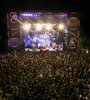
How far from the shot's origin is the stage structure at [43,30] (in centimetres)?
1533

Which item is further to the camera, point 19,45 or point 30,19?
point 30,19

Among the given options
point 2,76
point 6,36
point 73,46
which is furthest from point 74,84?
point 6,36

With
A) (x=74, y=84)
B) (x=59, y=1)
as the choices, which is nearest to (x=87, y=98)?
(x=74, y=84)

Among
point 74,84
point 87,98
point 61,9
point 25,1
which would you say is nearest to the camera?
point 87,98

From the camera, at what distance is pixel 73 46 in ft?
51.5

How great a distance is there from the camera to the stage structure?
603 inches

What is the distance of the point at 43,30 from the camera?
1867 centimetres

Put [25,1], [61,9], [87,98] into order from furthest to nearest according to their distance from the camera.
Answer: [25,1] < [61,9] < [87,98]

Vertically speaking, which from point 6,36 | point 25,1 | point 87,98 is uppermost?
point 25,1

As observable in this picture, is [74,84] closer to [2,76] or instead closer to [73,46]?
[2,76]

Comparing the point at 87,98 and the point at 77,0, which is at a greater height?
the point at 77,0

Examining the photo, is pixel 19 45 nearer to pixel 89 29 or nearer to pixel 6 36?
pixel 6 36

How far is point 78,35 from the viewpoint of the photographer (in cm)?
1546

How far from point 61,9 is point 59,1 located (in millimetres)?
2138
